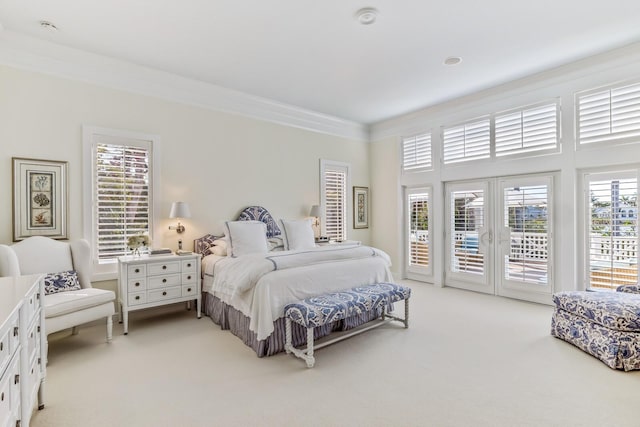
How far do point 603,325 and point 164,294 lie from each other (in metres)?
4.45

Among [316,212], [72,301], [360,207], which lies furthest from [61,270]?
[360,207]

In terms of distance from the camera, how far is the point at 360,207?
6.75 meters

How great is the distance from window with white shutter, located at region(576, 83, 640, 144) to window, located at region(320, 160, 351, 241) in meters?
3.70

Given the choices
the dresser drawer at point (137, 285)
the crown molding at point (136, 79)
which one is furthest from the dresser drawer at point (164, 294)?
the crown molding at point (136, 79)

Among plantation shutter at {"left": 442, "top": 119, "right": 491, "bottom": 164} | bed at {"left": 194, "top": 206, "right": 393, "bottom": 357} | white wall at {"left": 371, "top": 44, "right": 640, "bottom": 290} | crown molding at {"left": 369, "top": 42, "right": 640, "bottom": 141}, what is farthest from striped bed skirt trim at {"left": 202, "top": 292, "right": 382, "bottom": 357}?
crown molding at {"left": 369, "top": 42, "right": 640, "bottom": 141}

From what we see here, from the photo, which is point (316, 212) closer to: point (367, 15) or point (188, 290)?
point (188, 290)

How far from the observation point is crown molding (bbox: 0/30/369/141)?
3.46m

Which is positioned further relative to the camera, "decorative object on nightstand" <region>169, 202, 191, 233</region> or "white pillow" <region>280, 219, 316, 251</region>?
"white pillow" <region>280, 219, 316, 251</region>

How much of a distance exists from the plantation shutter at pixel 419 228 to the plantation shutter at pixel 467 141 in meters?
0.86

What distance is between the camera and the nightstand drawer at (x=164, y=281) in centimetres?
379

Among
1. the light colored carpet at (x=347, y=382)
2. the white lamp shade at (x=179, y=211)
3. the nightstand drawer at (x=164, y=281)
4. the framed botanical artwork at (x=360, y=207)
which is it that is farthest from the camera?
the framed botanical artwork at (x=360, y=207)

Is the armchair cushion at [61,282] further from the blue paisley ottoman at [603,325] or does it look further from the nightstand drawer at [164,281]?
the blue paisley ottoman at [603,325]

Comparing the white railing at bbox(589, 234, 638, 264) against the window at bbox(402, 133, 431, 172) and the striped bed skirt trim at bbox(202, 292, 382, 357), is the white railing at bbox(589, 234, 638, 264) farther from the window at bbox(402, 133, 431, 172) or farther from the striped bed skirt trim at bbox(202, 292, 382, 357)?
the striped bed skirt trim at bbox(202, 292, 382, 357)

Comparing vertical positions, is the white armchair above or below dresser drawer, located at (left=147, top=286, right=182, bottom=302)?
above
